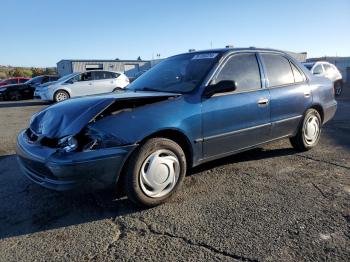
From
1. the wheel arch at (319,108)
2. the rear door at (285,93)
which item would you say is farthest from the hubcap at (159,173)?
the wheel arch at (319,108)

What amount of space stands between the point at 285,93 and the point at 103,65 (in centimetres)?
3616

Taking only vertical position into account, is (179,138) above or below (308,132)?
above

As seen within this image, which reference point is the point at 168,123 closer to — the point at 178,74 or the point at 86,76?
the point at 178,74

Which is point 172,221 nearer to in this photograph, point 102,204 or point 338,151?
point 102,204

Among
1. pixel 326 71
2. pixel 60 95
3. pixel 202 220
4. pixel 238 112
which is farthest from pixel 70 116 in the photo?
pixel 326 71

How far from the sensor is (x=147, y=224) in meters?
3.18

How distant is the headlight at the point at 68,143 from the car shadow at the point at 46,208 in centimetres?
40

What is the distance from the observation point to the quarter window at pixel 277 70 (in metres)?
4.84

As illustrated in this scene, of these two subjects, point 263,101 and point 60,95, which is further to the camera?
point 60,95

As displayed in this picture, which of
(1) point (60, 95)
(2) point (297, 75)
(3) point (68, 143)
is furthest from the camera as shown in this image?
(1) point (60, 95)

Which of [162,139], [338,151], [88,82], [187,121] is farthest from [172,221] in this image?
[88,82]

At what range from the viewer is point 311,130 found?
5.51 m

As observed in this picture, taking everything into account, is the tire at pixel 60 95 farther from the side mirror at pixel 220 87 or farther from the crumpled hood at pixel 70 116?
the side mirror at pixel 220 87

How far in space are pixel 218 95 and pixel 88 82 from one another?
12.7 metres
